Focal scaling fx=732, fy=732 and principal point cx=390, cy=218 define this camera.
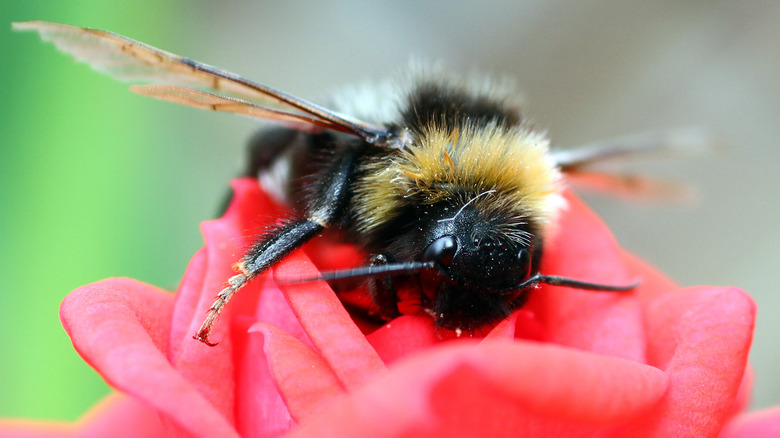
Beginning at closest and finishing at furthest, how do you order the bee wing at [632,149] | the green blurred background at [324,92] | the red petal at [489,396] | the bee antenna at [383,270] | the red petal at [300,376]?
the red petal at [489,396], the red petal at [300,376], the bee antenna at [383,270], the bee wing at [632,149], the green blurred background at [324,92]

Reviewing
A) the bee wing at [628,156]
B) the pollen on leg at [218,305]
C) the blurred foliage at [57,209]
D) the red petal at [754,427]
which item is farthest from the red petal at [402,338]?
the blurred foliage at [57,209]

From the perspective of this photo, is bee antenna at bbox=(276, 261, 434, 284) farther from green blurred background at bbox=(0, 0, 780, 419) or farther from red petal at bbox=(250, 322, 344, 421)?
green blurred background at bbox=(0, 0, 780, 419)

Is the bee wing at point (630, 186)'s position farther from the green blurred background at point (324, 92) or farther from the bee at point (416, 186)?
the green blurred background at point (324, 92)

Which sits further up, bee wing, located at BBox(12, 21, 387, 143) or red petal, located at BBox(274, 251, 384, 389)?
bee wing, located at BBox(12, 21, 387, 143)

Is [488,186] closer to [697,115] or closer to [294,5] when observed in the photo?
[697,115]

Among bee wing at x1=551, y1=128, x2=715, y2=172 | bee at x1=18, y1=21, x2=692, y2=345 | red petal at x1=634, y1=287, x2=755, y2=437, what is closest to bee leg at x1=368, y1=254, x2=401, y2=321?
bee at x1=18, y1=21, x2=692, y2=345
